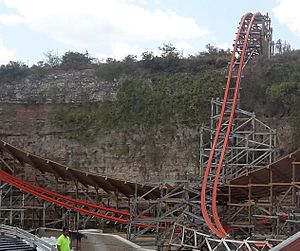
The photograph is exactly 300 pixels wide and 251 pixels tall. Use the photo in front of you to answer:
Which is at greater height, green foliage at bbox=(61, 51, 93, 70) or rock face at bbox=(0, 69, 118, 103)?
green foliage at bbox=(61, 51, 93, 70)

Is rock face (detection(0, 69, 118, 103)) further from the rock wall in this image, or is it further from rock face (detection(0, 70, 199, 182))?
the rock wall

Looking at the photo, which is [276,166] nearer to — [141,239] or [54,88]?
[141,239]

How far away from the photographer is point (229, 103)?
70.8 feet

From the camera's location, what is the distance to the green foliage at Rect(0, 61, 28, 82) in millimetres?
34125

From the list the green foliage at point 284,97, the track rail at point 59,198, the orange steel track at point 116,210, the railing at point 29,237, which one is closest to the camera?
the railing at point 29,237

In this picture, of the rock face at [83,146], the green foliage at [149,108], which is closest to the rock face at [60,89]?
the rock face at [83,146]

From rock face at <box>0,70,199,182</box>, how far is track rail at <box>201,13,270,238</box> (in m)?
4.90

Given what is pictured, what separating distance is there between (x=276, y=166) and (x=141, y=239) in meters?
5.17

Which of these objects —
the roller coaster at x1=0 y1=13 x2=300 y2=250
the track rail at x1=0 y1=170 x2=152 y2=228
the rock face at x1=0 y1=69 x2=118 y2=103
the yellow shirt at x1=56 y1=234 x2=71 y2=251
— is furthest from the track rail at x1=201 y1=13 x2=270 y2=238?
the rock face at x1=0 y1=69 x2=118 y2=103

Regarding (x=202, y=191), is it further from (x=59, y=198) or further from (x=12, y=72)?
(x=12, y=72)

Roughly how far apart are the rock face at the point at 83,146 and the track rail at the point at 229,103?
4903 mm

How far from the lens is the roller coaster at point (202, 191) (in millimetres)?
15938

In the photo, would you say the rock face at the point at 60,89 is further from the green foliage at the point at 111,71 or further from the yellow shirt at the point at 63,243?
the yellow shirt at the point at 63,243

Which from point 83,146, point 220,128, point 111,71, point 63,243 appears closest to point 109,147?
point 83,146
